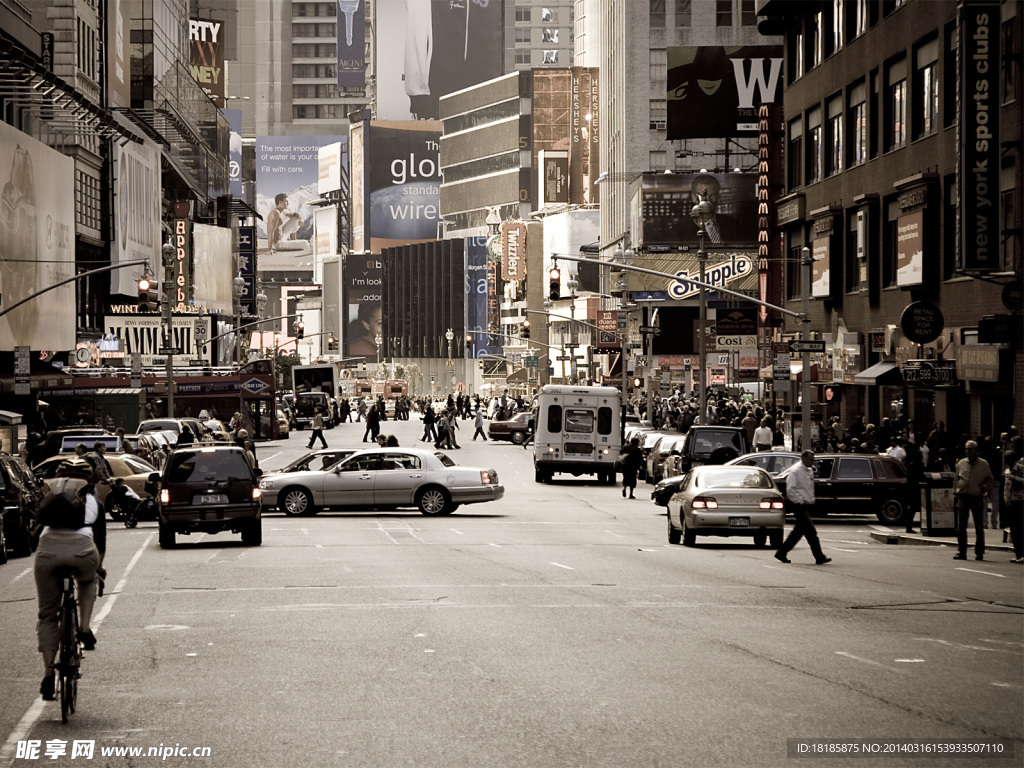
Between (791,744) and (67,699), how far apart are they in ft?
16.0

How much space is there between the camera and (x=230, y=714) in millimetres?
10969

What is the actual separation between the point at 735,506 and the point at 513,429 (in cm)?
5248

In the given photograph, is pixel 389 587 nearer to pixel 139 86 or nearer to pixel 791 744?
pixel 791 744

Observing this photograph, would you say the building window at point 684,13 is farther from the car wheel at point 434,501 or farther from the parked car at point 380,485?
the car wheel at point 434,501

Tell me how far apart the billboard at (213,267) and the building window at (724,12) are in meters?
42.6

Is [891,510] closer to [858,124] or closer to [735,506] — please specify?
[735,506]

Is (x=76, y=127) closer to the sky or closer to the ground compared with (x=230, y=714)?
closer to the sky

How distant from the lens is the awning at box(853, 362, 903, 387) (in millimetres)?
47441

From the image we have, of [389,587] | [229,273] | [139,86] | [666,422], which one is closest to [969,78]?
[389,587]

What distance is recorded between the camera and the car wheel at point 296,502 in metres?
34.1

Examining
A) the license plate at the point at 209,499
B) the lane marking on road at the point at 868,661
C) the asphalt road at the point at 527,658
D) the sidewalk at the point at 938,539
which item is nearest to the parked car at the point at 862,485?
the sidewalk at the point at 938,539

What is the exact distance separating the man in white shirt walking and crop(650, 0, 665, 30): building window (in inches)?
4179

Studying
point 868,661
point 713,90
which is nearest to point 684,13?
point 713,90

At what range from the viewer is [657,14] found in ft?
413
